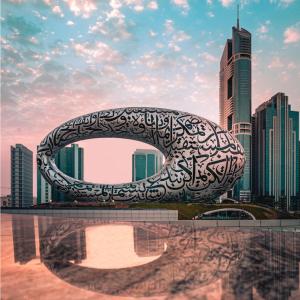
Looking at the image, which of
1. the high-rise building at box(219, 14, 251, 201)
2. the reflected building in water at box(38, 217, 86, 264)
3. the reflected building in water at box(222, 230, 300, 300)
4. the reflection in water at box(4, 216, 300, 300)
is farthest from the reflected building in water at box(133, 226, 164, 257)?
the high-rise building at box(219, 14, 251, 201)

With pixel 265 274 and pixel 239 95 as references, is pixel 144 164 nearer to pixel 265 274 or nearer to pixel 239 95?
pixel 239 95

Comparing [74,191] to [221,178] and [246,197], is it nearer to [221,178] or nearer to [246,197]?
[221,178]

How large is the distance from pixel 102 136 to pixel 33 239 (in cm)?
1665

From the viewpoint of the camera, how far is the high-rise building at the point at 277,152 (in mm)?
113562

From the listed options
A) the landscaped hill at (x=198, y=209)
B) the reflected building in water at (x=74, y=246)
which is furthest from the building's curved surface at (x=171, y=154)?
the reflected building in water at (x=74, y=246)

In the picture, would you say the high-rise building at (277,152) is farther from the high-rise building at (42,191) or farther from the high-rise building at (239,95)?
the high-rise building at (42,191)

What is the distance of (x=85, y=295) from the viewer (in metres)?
4.45

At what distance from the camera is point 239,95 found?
114000mm

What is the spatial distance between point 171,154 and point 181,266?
17862 mm

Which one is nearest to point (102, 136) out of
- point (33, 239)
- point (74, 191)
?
point (74, 191)

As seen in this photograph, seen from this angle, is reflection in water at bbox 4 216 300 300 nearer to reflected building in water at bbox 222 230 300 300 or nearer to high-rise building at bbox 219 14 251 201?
reflected building in water at bbox 222 230 300 300

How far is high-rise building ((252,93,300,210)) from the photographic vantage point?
114 m

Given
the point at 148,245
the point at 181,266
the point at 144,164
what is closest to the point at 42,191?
the point at 144,164

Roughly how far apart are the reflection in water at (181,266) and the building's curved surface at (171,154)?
1311cm
